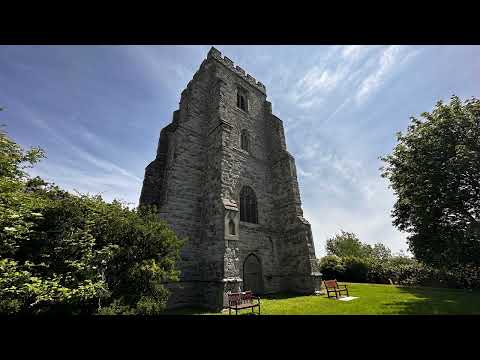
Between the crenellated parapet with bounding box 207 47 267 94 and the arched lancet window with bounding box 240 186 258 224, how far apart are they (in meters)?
11.3

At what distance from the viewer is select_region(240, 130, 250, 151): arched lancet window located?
18031 millimetres

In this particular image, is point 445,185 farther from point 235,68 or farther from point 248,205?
point 235,68

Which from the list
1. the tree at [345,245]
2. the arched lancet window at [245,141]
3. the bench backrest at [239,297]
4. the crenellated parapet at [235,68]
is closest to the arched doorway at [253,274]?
the bench backrest at [239,297]

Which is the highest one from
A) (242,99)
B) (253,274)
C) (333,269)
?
(242,99)

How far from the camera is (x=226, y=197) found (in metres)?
12.7

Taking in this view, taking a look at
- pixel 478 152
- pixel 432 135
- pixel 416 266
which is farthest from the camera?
pixel 416 266

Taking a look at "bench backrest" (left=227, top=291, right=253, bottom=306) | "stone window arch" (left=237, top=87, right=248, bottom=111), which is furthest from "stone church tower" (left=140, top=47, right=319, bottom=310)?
"bench backrest" (left=227, top=291, right=253, bottom=306)

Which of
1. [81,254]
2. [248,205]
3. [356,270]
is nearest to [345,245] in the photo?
[356,270]

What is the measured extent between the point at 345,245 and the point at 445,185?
113 ft

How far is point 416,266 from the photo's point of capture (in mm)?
19688

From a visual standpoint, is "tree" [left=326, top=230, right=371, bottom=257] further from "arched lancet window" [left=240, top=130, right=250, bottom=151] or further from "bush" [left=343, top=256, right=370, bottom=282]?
"arched lancet window" [left=240, top=130, right=250, bottom=151]
